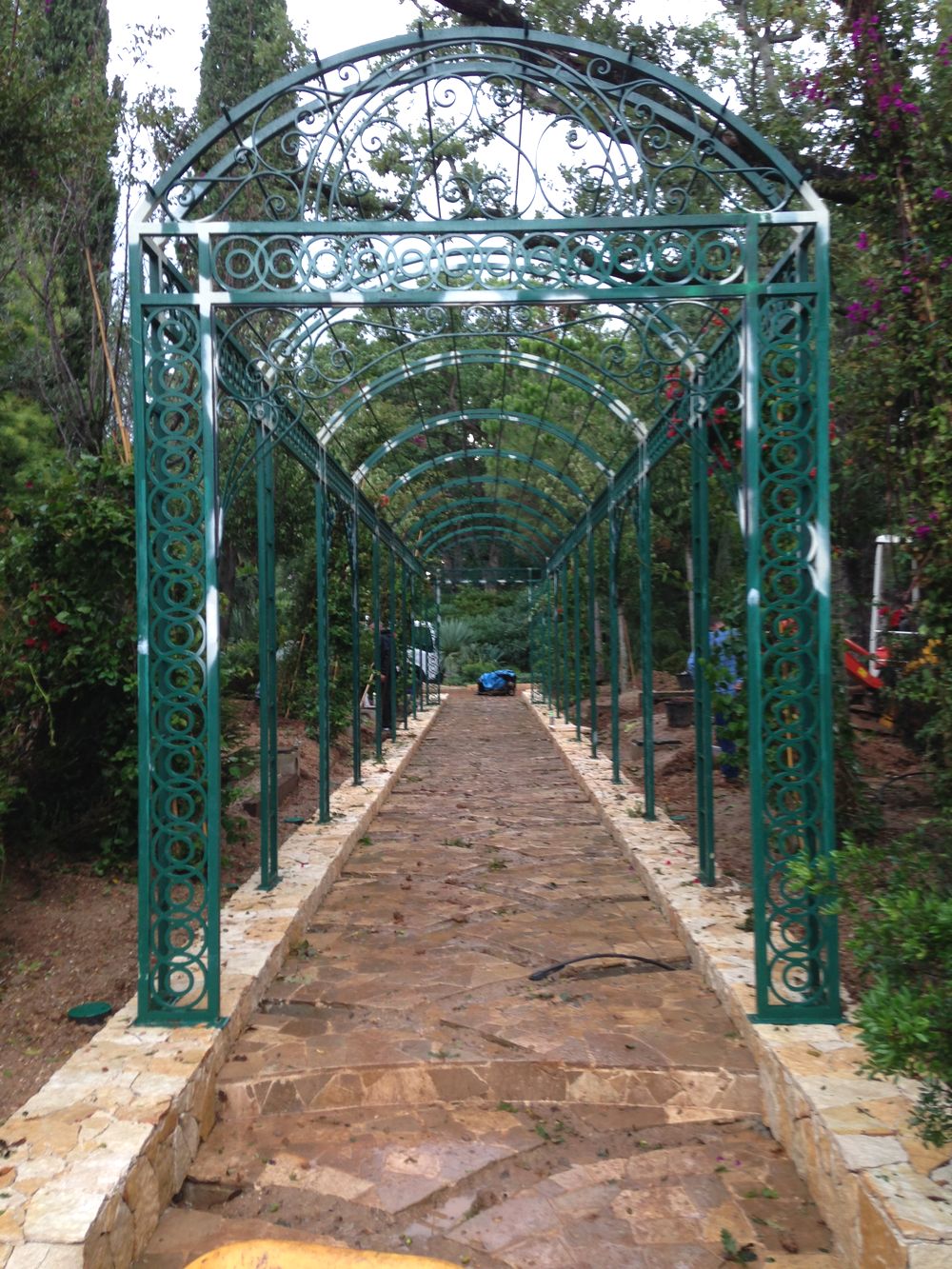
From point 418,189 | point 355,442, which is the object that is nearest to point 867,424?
point 418,189

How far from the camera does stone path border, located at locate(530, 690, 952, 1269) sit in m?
2.71

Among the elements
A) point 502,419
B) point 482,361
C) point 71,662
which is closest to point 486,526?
point 502,419

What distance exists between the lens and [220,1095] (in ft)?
13.0

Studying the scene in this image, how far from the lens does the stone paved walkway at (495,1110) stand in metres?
3.15

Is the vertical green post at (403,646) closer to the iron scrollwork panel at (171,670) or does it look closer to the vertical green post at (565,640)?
the vertical green post at (565,640)

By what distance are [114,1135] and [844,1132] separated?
207 cm

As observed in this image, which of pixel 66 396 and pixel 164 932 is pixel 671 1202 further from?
pixel 66 396

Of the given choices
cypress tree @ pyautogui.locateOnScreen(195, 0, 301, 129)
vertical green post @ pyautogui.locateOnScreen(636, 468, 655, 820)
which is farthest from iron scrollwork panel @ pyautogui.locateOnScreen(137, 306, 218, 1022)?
cypress tree @ pyautogui.locateOnScreen(195, 0, 301, 129)

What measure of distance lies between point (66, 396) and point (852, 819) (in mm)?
7681

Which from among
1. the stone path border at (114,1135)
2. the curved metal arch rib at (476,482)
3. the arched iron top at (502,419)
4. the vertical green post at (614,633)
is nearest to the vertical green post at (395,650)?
the curved metal arch rib at (476,482)

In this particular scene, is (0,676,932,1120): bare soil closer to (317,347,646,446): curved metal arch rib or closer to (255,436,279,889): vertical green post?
(255,436,279,889): vertical green post

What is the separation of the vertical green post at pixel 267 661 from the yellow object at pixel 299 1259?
12.6 ft

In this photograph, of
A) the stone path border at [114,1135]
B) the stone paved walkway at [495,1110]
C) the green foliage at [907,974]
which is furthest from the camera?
A: the stone paved walkway at [495,1110]

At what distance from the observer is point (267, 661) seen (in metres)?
6.41
